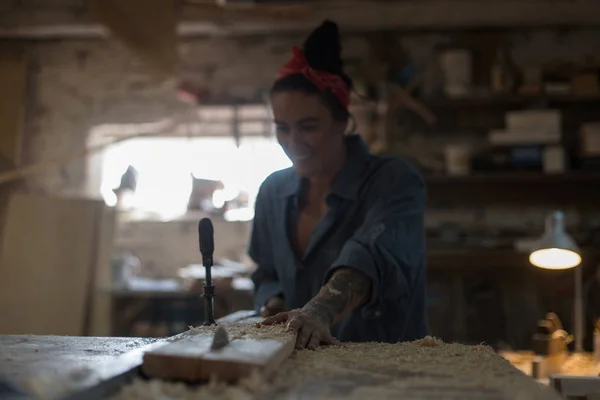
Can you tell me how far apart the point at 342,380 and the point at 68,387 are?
344 mm

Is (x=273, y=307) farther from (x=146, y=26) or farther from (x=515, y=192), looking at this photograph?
(x=146, y=26)

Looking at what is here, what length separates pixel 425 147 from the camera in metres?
3.83

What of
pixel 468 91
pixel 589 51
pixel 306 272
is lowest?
pixel 306 272

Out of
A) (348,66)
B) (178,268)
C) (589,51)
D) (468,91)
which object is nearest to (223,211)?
(178,268)

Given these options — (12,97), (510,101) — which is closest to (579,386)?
(510,101)

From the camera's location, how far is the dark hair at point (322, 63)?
173 centimetres

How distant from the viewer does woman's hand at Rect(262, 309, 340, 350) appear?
108 centimetres

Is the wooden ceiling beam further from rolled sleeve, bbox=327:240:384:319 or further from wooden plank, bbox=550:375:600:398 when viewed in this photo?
wooden plank, bbox=550:375:600:398

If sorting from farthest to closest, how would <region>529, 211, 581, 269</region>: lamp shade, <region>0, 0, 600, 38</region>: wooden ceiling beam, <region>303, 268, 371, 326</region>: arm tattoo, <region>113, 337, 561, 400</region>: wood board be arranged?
<region>0, 0, 600, 38</region>: wooden ceiling beam → <region>529, 211, 581, 269</region>: lamp shade → <region>303, 268, 371, 326</region>: arm tattoo → <region>113, 337, 561, 400</region>: wood board

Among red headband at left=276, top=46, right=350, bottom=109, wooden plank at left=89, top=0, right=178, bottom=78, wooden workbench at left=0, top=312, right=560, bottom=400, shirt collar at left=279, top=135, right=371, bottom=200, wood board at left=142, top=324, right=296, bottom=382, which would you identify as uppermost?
wooden plank at left=89, top=0, right=178, bottom=78

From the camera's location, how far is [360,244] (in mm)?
1430

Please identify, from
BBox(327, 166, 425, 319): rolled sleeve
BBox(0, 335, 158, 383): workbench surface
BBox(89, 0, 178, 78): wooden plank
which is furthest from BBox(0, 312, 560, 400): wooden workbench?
BBox(89, 0, 178, 78): wooden plank

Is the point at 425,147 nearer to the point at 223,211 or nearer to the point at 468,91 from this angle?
the point at 468,91

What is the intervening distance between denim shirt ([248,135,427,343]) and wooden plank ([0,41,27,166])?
2817 mm
